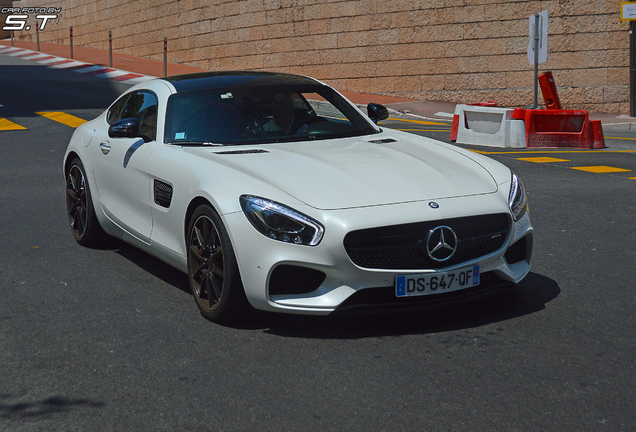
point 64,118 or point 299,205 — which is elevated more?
point 299,205

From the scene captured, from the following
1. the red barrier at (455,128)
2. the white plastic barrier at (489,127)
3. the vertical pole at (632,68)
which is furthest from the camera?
the vertical pole at (632,68)

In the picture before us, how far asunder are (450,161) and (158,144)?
5.99ft

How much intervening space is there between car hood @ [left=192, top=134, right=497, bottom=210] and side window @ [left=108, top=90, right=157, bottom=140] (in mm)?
683

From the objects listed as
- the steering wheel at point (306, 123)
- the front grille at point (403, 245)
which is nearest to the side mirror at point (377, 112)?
the steering wheel at point (306, 123)

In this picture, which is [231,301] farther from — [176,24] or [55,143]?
[176,24]

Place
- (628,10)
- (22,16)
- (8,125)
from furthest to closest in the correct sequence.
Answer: (22,16) → (628,10) → (8,125)

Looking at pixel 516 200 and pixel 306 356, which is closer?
pixel 306 356

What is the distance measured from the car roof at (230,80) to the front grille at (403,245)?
200cm

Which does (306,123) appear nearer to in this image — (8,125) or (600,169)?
(600,169)

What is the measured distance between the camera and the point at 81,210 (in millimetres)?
6293

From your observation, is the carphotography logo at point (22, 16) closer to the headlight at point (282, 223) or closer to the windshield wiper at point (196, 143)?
the windshield wiper at point (196, 143)

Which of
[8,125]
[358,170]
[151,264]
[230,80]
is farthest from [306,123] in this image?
[8,125]

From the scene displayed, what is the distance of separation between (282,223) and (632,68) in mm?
16680

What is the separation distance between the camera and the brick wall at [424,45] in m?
19.0
